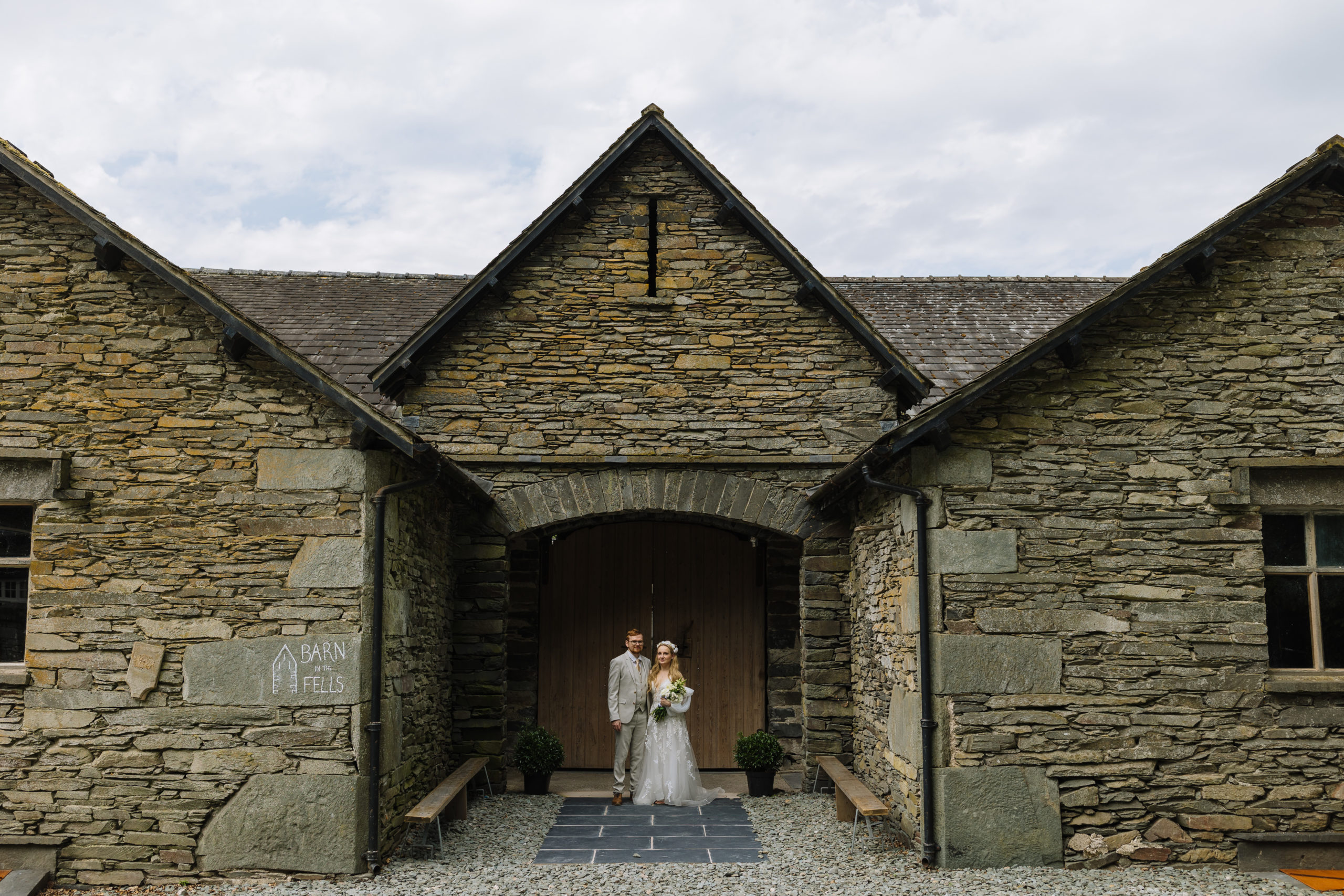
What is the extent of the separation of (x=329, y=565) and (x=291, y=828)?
5.65 feet

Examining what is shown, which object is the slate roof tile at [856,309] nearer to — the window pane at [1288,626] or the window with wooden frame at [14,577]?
the window with wooden frame at [14,577]

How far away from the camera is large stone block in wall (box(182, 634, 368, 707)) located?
21.7 ft

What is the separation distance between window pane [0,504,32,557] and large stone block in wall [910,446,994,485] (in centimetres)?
629

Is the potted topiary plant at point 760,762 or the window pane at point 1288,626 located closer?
the window pane at point 1288,626

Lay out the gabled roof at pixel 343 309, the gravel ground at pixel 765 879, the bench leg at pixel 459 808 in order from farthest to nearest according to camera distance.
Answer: the gabled roof at pixel 343 309
the bench leg at pixel 459 808
the gravel ground at pixel 765 879

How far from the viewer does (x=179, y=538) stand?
22.3ft

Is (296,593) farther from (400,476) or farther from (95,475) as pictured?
(95,475)

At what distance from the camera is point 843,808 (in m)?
8.45

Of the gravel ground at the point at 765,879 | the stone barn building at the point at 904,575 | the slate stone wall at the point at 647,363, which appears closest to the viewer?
the gravel ground at the point at 765,879

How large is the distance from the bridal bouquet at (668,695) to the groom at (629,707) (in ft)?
0.56

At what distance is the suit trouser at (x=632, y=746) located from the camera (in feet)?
30.7

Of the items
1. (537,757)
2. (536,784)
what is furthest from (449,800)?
(536,784)

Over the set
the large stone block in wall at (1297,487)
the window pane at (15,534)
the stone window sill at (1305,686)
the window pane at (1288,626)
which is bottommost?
the stone window sill at (1305,686)

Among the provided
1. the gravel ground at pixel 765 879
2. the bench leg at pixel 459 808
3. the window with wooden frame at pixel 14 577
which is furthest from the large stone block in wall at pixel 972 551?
the window with wooden frame at pixel 14 577
